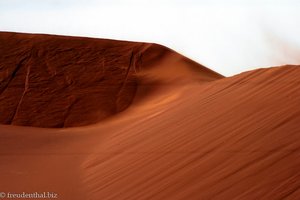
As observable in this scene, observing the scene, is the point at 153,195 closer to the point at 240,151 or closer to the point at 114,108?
the point at 240,151

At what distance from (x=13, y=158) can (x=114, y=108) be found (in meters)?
4.00

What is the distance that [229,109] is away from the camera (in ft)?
19.5

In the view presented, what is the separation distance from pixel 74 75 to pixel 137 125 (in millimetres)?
4622

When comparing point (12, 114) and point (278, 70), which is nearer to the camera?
point (278, 70)

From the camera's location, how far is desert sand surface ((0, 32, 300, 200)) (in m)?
3.99

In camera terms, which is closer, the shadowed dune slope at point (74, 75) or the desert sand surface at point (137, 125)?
the desert sand surface at point (137, 125)

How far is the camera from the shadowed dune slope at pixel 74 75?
983 cm

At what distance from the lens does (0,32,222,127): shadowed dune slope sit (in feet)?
32.2

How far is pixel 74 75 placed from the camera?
37.2ft

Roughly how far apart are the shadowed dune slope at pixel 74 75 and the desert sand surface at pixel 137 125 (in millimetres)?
28

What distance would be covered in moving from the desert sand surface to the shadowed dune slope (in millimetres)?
28

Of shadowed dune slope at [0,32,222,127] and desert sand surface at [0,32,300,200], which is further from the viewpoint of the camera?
shadowed dune slope at [0,32,222,127]

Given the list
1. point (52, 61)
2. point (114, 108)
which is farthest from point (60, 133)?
point (52, 61)

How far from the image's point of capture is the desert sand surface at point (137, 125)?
3.99m
